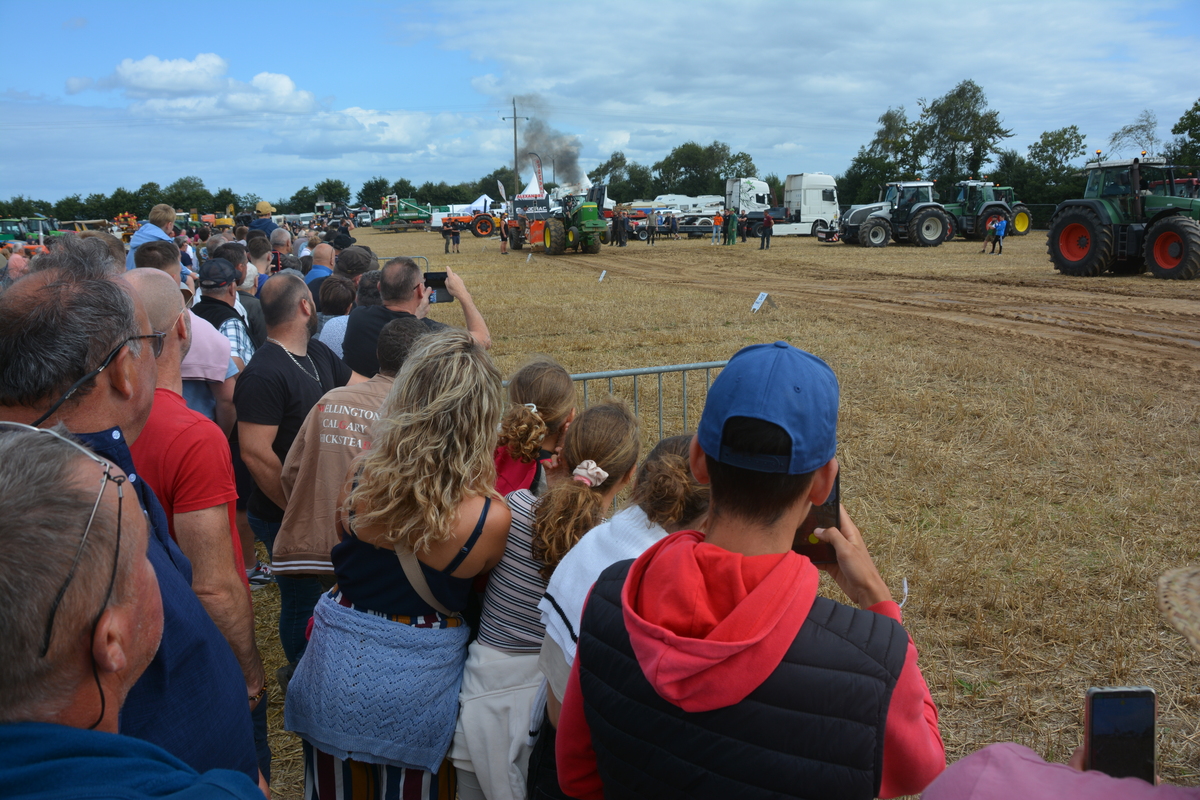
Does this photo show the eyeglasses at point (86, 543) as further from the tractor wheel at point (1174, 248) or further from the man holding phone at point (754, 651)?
the tractor wheel at point (1174, 248)

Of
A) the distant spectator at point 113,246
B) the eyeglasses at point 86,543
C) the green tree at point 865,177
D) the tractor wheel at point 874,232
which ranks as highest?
the green tree at point 865,177

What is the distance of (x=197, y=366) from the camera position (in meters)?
3.75

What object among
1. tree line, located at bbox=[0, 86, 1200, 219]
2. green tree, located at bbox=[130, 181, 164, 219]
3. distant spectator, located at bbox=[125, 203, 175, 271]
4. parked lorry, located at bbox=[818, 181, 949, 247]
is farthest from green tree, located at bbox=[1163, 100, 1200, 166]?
green tree, located at bbox=[130, 181, 164, 219]

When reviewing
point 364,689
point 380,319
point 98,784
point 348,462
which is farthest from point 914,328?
point 98,784

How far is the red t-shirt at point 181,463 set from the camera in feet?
6.95

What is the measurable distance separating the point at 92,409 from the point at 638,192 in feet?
280

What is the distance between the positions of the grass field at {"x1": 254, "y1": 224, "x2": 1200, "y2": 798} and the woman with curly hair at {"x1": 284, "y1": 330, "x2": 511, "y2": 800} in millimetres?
1260

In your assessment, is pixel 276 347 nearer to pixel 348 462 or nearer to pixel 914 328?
A: pixel 348 462

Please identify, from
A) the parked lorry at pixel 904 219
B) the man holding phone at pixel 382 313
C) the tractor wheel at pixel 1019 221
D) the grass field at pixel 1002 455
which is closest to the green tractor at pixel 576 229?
the parked lorry at pixel 904 219

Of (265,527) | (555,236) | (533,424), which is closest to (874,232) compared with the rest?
(555,236)

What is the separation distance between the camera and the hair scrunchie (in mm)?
2137

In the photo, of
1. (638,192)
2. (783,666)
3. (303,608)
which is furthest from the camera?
(638,192)

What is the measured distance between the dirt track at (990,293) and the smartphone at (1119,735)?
346 inches

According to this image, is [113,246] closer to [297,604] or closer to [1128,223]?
[297,604]
